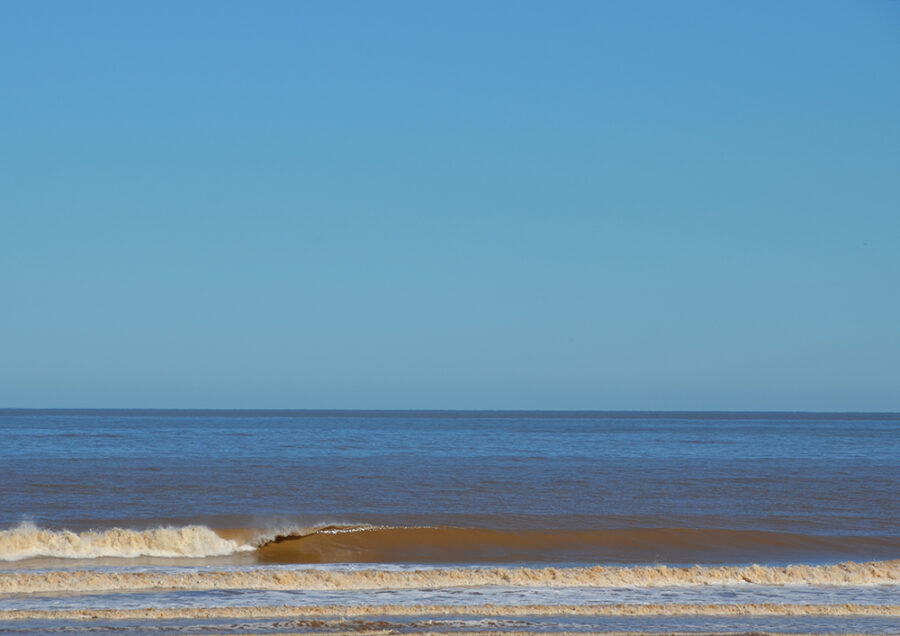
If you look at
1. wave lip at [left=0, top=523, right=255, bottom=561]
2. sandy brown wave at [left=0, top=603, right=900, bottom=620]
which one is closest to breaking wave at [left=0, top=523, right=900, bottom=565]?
wave lip at [left=0, top=523, right=255, bottom=561]

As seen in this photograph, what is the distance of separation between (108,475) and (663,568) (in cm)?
2185

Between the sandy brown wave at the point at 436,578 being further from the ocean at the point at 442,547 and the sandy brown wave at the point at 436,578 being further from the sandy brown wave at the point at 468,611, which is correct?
the sandy brown wave at the point at 468,611

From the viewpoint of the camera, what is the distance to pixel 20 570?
46.1 ft

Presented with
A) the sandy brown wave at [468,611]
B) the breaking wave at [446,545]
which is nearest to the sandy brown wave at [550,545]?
the breaking wave at [446,545]

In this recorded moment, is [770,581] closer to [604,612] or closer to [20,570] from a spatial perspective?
[604,612]

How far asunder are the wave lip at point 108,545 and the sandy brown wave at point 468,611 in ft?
18.7

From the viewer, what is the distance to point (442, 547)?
1766 centimetres

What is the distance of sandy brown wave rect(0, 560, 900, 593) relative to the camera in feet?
39.5

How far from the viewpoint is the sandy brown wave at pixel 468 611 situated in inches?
402

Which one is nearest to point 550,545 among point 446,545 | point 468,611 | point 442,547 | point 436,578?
point 446,545

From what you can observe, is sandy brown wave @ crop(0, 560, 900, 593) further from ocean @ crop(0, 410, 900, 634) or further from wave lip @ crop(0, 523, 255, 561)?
wave lip @ crop(0, 523, 255, 561)

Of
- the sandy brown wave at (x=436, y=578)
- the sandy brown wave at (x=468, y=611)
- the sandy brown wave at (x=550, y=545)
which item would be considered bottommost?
the sandy brown wave at (x=550, y=545)

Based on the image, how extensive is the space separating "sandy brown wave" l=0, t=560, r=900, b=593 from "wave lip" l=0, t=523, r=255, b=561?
8.42 feet

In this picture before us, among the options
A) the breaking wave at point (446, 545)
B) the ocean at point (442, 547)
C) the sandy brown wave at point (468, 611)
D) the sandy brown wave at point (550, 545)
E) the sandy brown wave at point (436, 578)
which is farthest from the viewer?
the sandy brown wave at point (550, 545)
